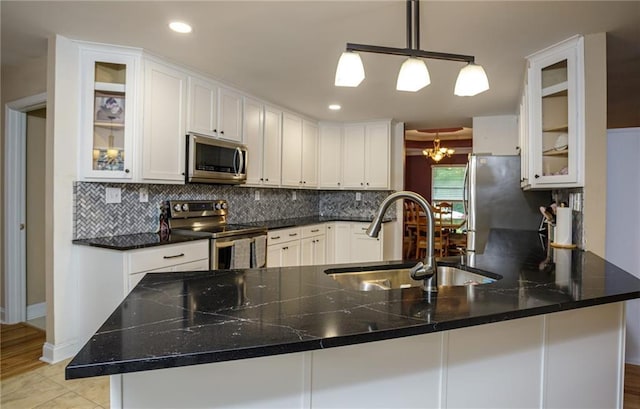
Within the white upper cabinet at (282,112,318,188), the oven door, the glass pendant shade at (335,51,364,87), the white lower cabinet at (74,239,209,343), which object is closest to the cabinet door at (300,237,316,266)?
the white upper cabinet at (282,112,318,188)

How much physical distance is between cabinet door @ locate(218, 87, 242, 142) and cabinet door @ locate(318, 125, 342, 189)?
1815 millimetres

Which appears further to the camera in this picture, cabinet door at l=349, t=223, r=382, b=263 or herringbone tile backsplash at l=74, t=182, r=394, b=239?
cabinet door at l=349, t=223, r=382, b=263

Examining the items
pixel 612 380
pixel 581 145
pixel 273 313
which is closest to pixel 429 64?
pixel 581 145

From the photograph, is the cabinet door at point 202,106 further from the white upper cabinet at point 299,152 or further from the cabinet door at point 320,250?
the cabinet door at point 320,250

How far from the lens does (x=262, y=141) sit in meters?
4.11

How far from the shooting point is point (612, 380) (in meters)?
1.45

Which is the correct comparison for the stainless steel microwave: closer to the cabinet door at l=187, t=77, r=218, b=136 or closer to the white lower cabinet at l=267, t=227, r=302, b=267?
the cabinet door at l=187, t=77, r=218, b=136

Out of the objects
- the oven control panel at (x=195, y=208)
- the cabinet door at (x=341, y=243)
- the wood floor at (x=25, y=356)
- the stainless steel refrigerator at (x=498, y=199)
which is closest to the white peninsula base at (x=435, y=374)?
the wood floor at (x=25, y=356)

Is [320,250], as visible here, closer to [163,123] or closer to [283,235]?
[283,235]

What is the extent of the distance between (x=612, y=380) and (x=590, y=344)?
214mm

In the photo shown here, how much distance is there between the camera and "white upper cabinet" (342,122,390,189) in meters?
5.06

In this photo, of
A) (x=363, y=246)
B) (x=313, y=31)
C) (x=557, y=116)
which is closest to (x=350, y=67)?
(x=313, y=31)

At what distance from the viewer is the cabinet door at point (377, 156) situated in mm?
5055

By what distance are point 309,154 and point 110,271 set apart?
315 cm
